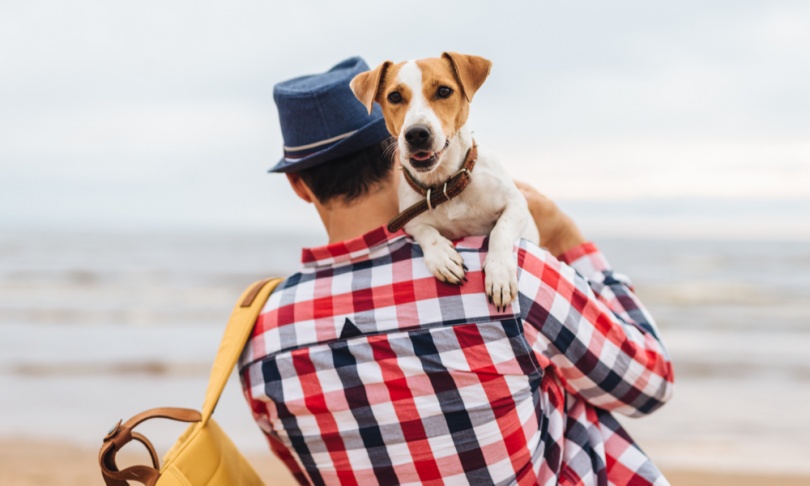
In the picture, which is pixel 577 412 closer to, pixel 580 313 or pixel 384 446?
pixel 580 313

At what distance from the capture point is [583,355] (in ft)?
5.39

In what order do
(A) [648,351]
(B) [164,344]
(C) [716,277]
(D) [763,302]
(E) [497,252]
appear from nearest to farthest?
(E) [497,252], (A) [648,351], (B) [164,344], (D) [763,302], (C) [716,277]

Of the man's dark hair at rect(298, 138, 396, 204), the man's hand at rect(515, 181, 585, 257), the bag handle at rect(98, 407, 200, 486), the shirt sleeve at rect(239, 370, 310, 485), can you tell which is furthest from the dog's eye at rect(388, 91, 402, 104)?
the bag handle at rect(98, 407, 200, 486)

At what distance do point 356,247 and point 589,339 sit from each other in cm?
59

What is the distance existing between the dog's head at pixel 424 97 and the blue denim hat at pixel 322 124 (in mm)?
42

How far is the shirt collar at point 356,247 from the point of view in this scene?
172cm

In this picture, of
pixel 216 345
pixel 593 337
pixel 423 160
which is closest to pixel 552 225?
pixel 423 160

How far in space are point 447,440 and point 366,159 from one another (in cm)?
78

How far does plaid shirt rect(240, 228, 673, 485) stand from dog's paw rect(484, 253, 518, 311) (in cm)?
3

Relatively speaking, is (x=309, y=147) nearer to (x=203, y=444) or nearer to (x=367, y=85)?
(x=367, y=85)

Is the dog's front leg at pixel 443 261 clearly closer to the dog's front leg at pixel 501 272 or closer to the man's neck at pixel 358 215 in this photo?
the dog's front leg at pixel 501 272

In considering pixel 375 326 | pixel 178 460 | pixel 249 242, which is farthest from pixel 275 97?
pixel 249 242

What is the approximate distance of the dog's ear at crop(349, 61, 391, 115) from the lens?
1.99 meters

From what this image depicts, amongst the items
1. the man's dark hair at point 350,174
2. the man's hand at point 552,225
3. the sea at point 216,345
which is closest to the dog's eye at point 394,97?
the man's dark hair at point 350,174
